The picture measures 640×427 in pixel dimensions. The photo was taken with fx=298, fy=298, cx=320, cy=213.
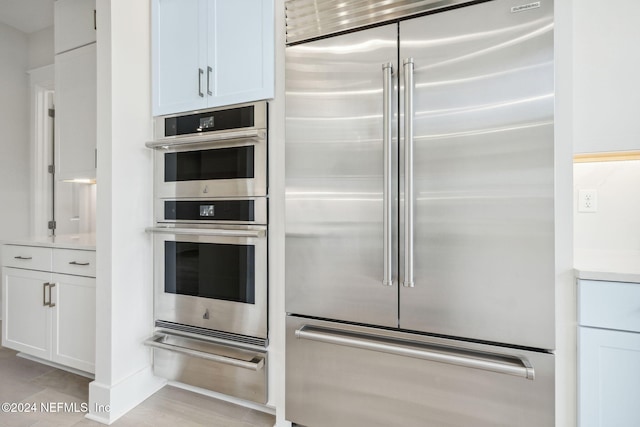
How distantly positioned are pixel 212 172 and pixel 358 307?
1.12 m

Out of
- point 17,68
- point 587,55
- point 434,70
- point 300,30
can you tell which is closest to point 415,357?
point 434,70

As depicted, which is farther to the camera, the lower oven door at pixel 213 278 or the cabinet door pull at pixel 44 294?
the cabinet door pull at pixel 44 294

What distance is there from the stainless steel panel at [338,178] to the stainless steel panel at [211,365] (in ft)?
1.48

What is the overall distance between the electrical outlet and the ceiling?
4.32m

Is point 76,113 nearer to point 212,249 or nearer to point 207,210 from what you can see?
point 207,210

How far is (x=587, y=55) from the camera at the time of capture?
1312 millimetres

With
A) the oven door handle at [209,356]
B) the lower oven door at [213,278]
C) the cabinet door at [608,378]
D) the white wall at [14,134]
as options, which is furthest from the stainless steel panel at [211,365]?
the white wall at [14,134]

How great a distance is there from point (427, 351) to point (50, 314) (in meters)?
2.39

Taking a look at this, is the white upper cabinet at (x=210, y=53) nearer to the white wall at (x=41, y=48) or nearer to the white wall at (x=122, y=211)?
the white wall at (x=122, y=211)

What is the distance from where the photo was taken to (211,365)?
1738 millimetres

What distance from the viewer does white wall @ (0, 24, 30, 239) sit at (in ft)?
9.52

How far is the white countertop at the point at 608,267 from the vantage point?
1.07m

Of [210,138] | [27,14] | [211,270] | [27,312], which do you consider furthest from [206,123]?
[27,14]

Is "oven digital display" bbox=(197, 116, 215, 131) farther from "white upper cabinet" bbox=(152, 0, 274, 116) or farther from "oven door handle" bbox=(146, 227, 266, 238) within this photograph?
"oven door handle" bbox=(146, 227, 266, 238)
